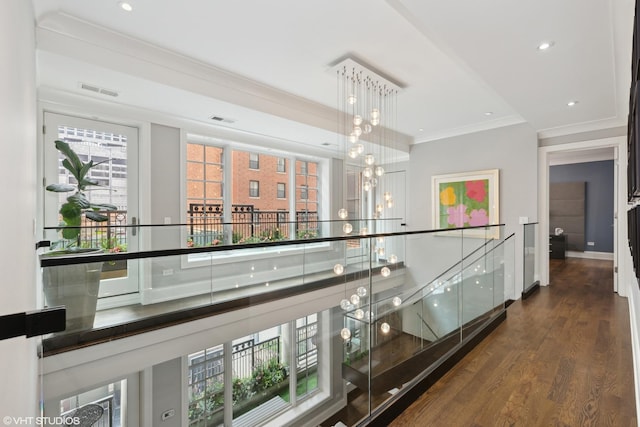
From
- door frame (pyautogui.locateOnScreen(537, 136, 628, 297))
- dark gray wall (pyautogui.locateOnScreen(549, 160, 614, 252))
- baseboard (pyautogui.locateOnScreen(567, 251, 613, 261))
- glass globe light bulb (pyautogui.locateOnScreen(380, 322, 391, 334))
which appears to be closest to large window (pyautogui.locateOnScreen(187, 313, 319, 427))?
glass globe light bulb (pyautogui.locateOnScreen(380, 322, 391, 334))

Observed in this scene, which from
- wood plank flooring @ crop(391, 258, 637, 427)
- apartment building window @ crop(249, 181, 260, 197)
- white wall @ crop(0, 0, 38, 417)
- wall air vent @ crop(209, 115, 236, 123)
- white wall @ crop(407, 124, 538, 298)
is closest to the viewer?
white wall @ crop(0, 0, 38, 417)

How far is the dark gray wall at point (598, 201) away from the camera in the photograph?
24.7 feet

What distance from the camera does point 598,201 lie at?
773 cm

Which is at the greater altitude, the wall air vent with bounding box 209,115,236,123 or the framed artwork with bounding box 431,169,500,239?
the wall air vent with bounding box 209,115,236,123

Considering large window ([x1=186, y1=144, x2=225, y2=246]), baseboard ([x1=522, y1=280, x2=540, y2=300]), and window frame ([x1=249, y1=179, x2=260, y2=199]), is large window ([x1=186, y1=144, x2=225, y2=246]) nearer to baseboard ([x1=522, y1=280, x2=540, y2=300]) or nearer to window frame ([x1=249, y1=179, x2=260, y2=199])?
window frame ([x1=249, y1=179, x2=260, y2=199])

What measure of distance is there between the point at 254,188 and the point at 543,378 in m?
4.45

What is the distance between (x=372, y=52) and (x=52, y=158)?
360 cm

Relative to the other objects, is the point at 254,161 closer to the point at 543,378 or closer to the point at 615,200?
the point at 543,378

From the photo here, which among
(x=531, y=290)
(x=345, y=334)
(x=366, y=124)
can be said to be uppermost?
(x=366, y=124)

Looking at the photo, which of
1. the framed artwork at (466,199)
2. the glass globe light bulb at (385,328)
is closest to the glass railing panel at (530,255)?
the framed artwork at (466,199)

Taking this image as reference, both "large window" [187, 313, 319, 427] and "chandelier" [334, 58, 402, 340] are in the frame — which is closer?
"large window" [187, 313, 319, 427]

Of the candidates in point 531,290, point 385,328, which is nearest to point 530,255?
point 531,290

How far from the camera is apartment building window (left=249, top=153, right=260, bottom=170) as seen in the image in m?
5.23

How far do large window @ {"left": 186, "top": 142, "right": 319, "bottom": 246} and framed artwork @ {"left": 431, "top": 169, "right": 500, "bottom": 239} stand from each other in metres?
2.49
